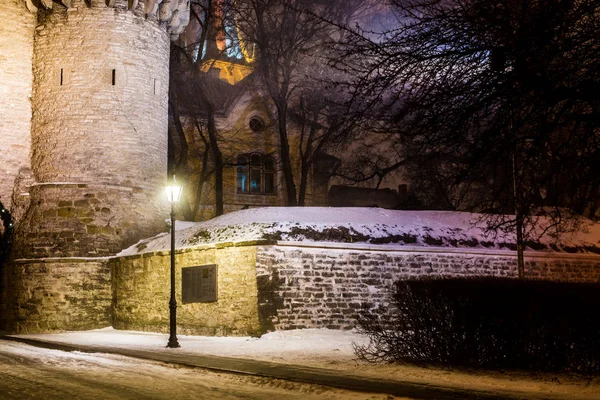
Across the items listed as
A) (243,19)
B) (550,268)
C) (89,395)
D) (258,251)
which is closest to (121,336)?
(258,251)

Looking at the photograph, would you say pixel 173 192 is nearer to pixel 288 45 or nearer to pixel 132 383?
pixel 132 383

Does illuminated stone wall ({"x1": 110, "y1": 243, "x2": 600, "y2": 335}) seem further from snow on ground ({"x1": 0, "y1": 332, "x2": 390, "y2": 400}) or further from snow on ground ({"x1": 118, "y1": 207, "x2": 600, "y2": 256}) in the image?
snow on ground ({"x1": 0, "y1": 332, "x2": 390, "y2": 400})

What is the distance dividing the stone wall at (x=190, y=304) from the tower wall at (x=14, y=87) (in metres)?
5.14

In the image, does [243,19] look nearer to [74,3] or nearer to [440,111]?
[74,3]

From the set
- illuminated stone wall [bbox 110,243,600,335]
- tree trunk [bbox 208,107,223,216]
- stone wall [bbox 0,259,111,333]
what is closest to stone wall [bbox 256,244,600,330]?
illuminated stone wall [bbox 110,243,600,335]

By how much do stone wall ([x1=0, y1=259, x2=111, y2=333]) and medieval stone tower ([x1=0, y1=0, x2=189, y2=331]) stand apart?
0.03 m

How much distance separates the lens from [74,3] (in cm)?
2412

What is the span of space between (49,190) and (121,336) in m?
6.71

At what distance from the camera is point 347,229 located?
18938mm

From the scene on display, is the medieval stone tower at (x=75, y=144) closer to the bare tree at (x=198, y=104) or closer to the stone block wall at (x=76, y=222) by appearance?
the stone block wall at (x=76, y=222)

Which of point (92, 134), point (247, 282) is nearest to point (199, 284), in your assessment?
point (247, 282)

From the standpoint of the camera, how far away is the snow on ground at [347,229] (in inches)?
723

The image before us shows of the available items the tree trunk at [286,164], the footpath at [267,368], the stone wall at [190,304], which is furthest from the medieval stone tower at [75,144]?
the tree trunk at [286,164]

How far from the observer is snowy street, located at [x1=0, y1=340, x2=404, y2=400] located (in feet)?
29.1
